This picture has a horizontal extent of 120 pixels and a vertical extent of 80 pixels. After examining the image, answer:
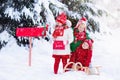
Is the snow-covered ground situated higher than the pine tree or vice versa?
the pine tree

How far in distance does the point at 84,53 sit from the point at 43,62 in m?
1.94

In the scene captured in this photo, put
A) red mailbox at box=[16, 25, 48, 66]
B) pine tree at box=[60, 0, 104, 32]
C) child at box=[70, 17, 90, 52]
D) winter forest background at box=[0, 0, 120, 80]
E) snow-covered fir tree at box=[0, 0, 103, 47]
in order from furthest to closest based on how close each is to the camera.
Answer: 1. pine tree at box=[60, 0, 104, 32]
2. snow-covered fir tree at box=[0, 0, 103, 47]
3. winter forest background at box=[0, 0, 120, 80]
4. red mailbox at box=[16, 25, 48, 66]
5. child at box=[70, 17, 90, 52]

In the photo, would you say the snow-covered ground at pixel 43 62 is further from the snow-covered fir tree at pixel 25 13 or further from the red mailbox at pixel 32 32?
the red mailbox at pixel 32 32

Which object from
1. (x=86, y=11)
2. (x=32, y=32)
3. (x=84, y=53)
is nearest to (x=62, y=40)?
(x=84, y=53)

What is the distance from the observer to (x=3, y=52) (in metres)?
11.5

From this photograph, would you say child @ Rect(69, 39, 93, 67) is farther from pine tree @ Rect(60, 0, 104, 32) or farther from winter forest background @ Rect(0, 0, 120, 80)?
pine tree @ Rect(60, 0, 104, 32)

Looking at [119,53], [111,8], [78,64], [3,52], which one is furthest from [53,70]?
[111,8]

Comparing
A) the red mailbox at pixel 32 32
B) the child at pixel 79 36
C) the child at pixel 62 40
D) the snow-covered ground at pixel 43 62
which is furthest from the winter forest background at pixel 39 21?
the child at pixel 79 36

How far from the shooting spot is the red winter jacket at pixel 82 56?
29.5ft

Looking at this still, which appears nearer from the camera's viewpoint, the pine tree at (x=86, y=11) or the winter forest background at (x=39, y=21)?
the winter forest background at (x=39, y=21)

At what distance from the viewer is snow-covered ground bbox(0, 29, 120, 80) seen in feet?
28.0

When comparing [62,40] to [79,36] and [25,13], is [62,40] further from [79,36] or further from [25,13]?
[25,13]

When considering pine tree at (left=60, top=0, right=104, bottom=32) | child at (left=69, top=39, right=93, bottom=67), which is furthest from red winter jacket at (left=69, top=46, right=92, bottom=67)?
pine tree at (left=60, top=0, right=104, bottom=32)

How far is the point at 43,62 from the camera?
1072 cm
